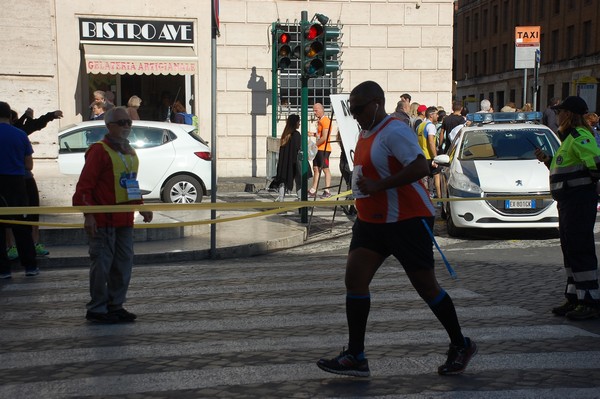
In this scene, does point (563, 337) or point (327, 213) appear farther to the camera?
point (327, 213)

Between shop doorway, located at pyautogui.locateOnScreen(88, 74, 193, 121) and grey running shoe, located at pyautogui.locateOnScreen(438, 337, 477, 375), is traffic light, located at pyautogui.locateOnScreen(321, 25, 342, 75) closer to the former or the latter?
grey running shoe, located at pyautogui.locateOnScreen(438, 337, 477, 375)

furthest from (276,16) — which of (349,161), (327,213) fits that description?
(349,161)

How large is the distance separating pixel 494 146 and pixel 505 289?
5.26 meters

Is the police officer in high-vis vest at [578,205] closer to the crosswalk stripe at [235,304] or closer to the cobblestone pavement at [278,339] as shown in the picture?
the cobblestone pavement at [278,339]

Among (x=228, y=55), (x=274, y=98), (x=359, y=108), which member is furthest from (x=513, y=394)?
(x=228, y=55)

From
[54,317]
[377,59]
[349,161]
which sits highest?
[377,59]

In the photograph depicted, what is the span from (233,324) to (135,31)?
16339 mm

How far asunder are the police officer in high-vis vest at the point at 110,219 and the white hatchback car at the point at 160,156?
27.7 feet

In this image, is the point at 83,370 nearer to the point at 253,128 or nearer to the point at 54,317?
the point at 54,317

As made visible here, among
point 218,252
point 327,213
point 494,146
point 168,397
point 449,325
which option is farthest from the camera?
point 327,213

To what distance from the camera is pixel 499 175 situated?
12844 mm

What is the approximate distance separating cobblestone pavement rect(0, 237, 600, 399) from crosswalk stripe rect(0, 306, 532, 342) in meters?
0.02

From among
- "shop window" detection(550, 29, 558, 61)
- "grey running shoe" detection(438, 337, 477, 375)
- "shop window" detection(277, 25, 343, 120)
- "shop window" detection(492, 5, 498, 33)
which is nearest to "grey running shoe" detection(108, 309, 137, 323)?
"grey running shoe" detection(438, 337, 477, 375)

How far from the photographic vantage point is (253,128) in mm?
23781
